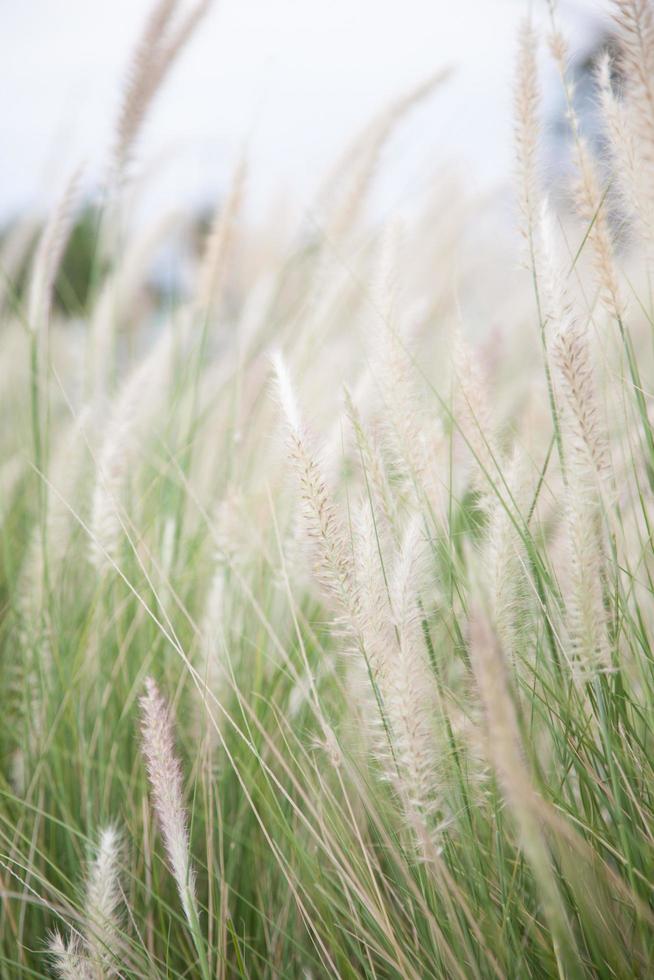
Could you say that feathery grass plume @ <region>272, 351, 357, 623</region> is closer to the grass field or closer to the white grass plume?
the grass field

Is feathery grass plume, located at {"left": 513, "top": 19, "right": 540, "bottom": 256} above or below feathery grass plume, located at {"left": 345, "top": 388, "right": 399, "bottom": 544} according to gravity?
above

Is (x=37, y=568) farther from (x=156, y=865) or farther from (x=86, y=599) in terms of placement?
(x=156, y=865)

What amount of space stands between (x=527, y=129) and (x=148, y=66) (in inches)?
34.5

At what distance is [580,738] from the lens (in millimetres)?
830

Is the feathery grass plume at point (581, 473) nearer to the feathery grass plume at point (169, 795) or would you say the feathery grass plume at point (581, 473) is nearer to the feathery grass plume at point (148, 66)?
the feathery grass plume at point (169, 795)

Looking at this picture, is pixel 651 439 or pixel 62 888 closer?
pixel 651 439

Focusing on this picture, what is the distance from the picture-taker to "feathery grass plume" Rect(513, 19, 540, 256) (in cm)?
95

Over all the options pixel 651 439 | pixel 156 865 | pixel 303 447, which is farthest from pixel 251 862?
pixel 651 439

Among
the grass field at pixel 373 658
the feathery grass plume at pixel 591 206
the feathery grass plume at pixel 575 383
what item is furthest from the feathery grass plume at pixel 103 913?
the feathery grass plume at pixel 591 206

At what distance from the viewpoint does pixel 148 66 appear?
59.1 inches

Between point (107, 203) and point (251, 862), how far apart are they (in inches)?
50.6

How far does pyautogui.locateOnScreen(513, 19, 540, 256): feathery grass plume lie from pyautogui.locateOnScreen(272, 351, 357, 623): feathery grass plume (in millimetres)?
402

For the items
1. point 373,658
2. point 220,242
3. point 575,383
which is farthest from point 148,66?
point 373,658

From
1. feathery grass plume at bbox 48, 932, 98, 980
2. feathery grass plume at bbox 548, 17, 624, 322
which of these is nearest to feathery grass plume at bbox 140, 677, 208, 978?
feathery grass plume at bbox 48, 932, 98, 980
